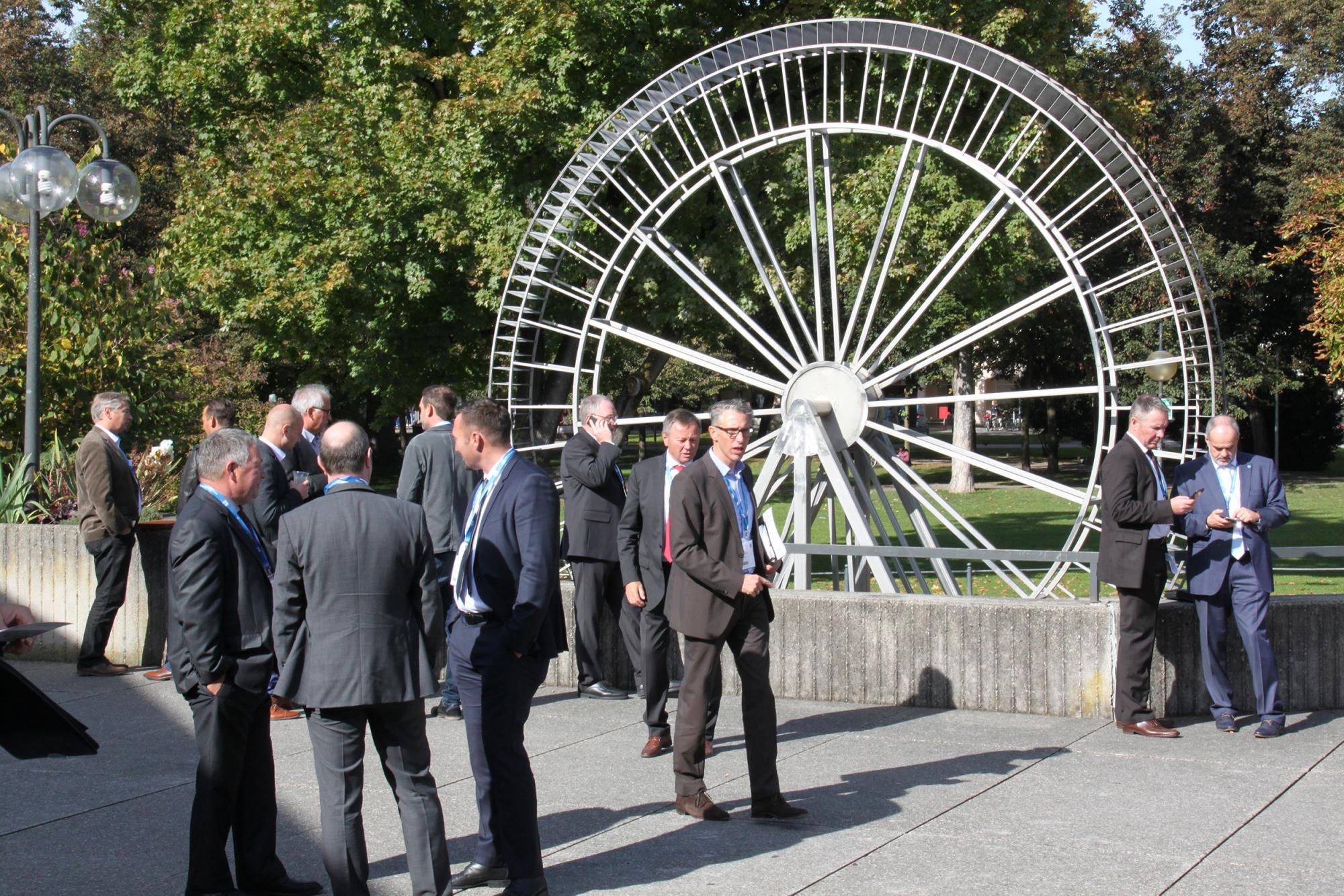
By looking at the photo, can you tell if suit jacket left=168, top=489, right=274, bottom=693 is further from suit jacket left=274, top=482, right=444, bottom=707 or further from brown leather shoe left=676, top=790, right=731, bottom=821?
brown leather shoe left=676, top=790, right=731, bottom=821

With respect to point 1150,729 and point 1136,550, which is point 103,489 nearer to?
point 1136,550

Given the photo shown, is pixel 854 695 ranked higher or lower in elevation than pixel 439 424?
lower

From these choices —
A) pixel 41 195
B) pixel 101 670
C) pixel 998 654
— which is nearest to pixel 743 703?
pixel 998 654

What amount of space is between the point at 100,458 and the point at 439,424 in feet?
8.01

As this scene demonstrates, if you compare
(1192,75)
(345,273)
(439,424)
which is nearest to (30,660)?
(439,424)

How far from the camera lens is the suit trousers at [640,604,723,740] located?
23.0 ft

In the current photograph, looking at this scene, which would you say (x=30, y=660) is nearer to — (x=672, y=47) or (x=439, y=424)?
(x=439, y=424)

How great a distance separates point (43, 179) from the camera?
32.9 feet

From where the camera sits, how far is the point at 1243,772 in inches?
250

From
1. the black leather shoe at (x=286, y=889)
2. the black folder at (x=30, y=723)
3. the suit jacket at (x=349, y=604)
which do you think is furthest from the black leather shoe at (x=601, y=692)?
the black folder at (x=30, y=723)

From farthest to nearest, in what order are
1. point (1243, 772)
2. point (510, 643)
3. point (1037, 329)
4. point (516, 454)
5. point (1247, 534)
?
point (1037, 329), point (1247, 534), point (1243, 772), point (516, 454), point (510, 643)

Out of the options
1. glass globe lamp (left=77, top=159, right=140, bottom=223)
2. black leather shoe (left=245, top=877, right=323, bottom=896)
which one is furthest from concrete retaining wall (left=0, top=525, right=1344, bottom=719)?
glass globe lamp (left=77, top=159, right=140, bottom=223)

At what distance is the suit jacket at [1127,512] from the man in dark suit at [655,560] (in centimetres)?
218

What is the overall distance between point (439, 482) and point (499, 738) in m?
3.23
